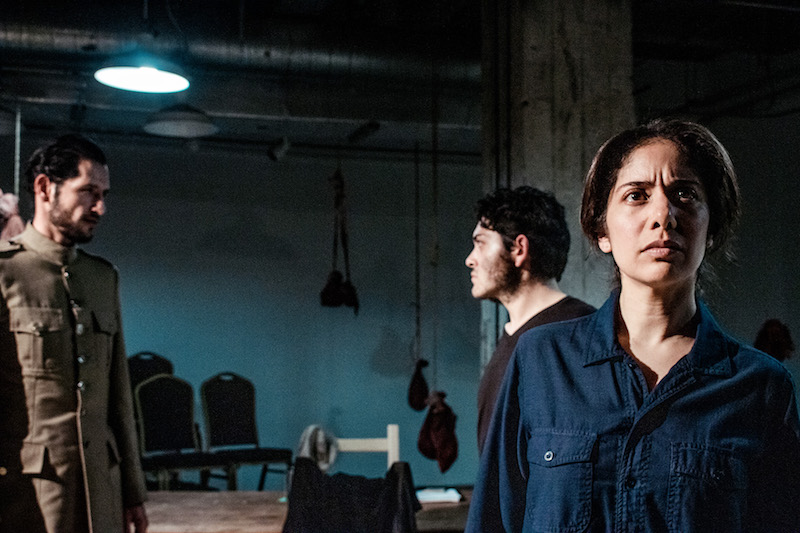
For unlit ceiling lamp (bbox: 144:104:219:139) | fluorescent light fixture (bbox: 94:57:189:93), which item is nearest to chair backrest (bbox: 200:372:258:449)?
unlit ceiling lamp (bbox: 144:104:219:139)

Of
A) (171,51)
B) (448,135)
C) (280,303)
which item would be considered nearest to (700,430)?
(171,51)

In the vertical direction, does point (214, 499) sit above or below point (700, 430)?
below

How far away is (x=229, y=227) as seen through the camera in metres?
8.22

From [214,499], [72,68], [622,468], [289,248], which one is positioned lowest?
[214,499]

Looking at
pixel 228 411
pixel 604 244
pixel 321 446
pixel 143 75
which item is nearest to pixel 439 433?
pixel 321 446

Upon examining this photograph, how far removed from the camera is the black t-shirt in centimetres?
228

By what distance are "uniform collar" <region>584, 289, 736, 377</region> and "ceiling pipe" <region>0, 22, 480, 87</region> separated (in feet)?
11.8

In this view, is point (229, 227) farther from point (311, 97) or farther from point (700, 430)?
point (700, 430)

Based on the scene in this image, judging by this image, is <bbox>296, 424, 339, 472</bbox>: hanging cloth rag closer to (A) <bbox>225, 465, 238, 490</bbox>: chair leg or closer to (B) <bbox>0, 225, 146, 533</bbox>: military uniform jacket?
(B) <bbox>0, 225, 146, 533</bbox>: military uniform jacket

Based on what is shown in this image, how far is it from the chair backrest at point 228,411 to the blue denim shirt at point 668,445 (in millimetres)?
5665

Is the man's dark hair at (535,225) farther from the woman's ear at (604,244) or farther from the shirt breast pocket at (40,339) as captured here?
the shirt breast pocket at (40,339)

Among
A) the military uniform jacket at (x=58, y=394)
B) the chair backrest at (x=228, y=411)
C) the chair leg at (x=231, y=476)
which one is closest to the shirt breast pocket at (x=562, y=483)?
the military uniform jacket at (x=58, y=394)

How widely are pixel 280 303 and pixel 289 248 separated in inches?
22.9

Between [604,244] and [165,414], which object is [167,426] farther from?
[604,244]
